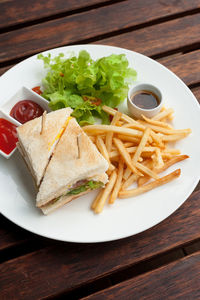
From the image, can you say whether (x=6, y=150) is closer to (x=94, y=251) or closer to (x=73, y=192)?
(x=73, y=192)

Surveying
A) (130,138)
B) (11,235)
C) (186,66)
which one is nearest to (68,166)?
(130,138)

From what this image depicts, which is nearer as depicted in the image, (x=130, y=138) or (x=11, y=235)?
(x=11, y=235)

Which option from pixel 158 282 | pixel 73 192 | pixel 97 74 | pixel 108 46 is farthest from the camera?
pixel 108 46

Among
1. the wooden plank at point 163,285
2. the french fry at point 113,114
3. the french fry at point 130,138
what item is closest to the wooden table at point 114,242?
the wooden plank at point 163,285

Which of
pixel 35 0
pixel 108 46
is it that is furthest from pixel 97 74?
pixel 35 0

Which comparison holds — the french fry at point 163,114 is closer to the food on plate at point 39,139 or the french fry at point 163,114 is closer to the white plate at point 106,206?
the white plate at point 106,206

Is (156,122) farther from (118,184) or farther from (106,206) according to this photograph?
(106,206)

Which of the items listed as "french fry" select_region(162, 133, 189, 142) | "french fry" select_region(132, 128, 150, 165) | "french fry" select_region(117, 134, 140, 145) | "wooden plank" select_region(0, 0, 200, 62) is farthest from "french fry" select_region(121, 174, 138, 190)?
"wooden plank" select_region(0, 0, 200, 62)
